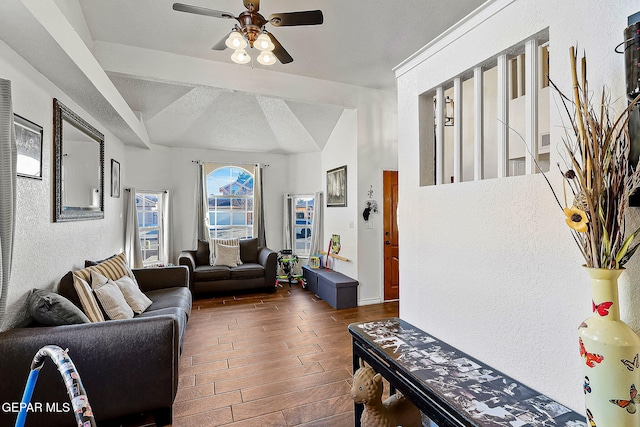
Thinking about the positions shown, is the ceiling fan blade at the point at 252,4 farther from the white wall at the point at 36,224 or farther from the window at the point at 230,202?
the window at the point at 230,202

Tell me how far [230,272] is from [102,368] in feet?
10.1

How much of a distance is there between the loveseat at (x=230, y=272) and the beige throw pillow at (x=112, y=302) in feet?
6.19

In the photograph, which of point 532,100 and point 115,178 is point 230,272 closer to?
point 115,178

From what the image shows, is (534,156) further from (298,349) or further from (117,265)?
(117,265)

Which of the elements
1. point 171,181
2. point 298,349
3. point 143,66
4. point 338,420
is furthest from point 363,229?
point 171,181

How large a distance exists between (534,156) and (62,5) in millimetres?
3282

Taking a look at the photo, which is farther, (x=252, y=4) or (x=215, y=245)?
(x=215, y=245)

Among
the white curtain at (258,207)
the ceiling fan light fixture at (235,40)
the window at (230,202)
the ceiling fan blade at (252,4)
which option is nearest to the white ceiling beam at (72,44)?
the ceiling fan light fixture at (235,40)

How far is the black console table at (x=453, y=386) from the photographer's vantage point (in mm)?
944

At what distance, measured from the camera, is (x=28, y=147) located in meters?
2.07

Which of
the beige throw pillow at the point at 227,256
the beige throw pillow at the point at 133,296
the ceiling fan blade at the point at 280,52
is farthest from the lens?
the beige throw pillow at the point at 227,256

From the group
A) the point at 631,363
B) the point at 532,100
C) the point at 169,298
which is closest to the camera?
the point at 631,363

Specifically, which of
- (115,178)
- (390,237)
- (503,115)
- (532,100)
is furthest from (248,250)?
(532,100)

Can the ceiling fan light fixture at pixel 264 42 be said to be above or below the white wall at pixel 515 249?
above
